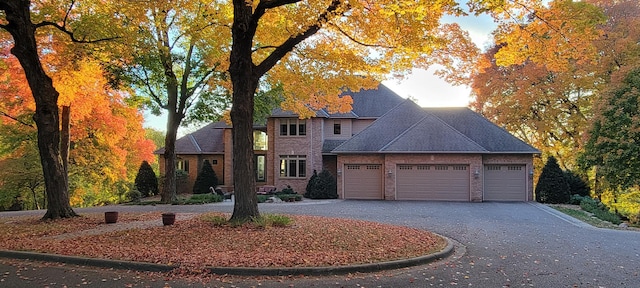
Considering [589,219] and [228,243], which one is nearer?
[228,243]

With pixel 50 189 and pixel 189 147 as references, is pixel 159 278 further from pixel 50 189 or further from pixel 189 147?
pixel 189 147

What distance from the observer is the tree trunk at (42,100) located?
12625mm

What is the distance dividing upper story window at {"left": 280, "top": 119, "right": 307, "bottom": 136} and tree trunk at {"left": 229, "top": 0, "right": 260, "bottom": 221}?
17.3m

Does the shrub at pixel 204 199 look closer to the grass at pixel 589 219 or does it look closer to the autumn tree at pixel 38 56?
the autumn tree at pixel 38 56

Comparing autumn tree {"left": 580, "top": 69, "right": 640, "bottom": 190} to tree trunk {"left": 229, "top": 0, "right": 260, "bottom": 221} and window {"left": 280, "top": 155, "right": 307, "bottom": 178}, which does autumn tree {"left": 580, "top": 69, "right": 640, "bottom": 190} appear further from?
tree trunk {"left": 229, "top": 0, "right": 260, "bottom": 221}

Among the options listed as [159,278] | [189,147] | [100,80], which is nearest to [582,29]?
[159,278]

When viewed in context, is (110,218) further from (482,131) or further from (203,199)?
(482,131)

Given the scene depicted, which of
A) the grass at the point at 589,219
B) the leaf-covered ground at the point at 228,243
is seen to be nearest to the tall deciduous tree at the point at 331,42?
the leaf-covered ground at the point at 228,243

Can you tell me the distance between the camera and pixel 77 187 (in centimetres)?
2848

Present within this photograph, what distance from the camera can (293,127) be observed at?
2923 centimetres

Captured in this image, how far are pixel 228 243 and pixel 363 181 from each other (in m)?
17.1

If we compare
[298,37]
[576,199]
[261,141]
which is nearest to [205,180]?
[261,141]

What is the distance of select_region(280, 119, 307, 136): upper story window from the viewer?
29125 millimetres

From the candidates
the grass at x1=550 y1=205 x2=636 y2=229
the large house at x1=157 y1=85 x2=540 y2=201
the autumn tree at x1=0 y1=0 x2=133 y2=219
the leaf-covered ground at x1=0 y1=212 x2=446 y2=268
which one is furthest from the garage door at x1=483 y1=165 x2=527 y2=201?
the autumn tree at x1=0 y1=0 x2=133 y2=219
